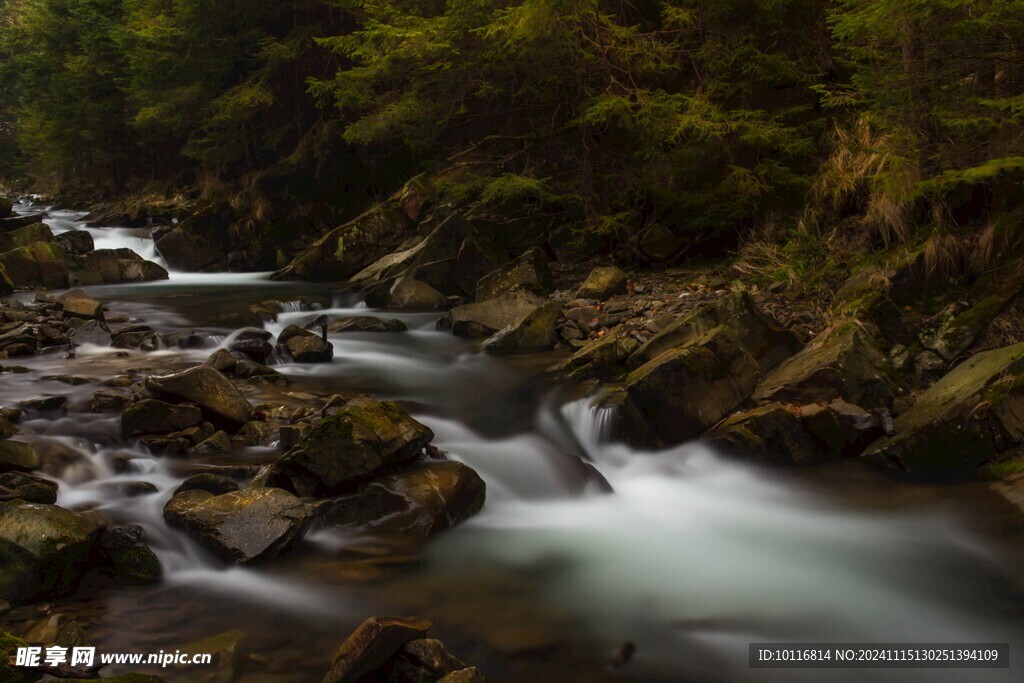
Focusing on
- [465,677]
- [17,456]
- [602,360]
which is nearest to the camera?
[465,677]

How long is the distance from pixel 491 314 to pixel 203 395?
521 cm

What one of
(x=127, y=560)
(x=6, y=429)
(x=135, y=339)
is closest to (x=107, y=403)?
(x=6, y=429)

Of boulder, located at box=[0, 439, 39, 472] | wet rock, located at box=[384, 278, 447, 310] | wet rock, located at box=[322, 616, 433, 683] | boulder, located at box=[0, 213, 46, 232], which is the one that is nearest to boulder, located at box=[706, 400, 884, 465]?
wet rock, located at box=[322, 616, 433, 683]

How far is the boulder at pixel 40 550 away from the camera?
176 inches

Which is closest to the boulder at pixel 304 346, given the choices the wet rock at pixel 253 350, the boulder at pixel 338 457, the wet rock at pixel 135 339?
the wet rock at pixel 253 350

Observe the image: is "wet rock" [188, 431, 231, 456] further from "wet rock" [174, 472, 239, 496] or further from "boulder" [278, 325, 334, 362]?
"boulder" [278, 325, 334, 362]

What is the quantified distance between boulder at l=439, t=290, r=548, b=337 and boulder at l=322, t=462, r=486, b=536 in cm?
527

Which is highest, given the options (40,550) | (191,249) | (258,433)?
(40,550)

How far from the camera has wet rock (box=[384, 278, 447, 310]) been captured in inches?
536

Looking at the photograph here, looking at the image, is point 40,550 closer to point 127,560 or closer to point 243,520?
point 127,560

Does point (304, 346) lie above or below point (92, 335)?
above

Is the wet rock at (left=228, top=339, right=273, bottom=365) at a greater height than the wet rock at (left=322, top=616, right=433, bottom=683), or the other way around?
the wet rock at (left=322, top=616, right=433, bottom=683)

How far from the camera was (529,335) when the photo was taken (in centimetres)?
1045

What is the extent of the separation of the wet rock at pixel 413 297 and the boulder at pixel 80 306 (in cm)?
470
